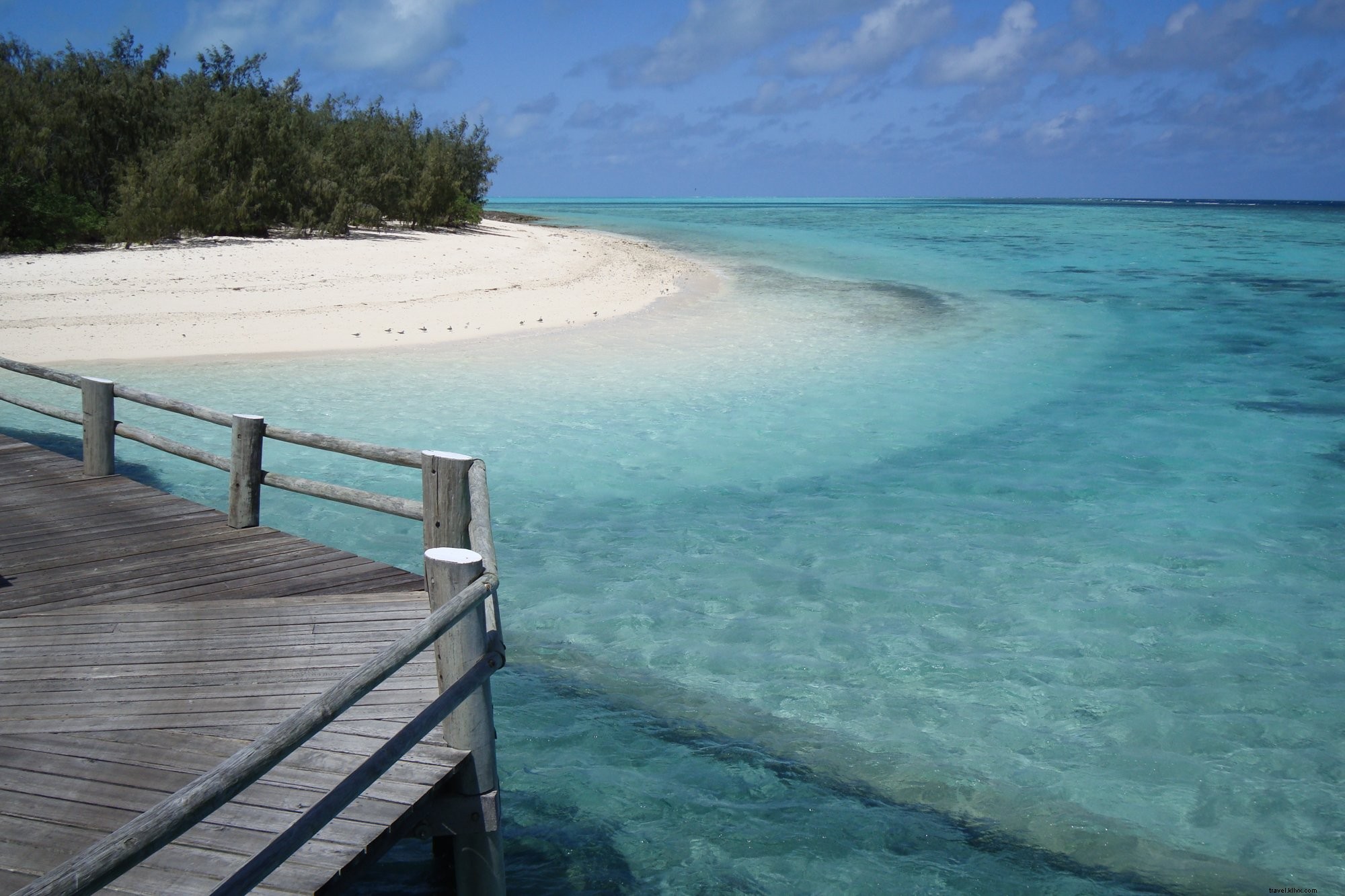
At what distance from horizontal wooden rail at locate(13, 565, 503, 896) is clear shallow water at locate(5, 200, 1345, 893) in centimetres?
189

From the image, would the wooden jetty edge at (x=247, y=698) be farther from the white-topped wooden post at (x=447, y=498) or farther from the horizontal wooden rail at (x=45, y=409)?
the horizontal wooden rail at (x=45, y=409)

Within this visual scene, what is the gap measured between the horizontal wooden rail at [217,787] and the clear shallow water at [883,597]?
74.5 inches

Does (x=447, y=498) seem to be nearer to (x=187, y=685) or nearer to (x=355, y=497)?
(x=355, y=497)

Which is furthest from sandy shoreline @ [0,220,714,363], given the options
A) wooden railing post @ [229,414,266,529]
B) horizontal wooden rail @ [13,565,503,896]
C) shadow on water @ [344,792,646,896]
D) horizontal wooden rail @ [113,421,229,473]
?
horizontal wooden rail @ [13,565,503,896]

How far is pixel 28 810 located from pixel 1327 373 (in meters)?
19.6

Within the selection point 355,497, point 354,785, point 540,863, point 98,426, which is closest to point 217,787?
point 354,785

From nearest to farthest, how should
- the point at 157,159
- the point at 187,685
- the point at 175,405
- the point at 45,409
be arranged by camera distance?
the point at 187,685 → the point at 175,405 → the point at 45,409 → the point at 157,159

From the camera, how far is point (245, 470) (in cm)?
612

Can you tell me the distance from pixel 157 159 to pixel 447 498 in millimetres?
26159

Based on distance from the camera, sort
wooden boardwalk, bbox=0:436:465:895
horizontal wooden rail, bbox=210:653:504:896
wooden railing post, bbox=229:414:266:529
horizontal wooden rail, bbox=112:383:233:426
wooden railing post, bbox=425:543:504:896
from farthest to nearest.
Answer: horizontal wooden rail, bbox=112:383:233:426
wooden railing post, bbox=229:414:266:529
wooden railing post, bbox=425:543:504:896
wooden boardwalk, bbox=0:436:465:895
horizontal wooden rail, bbox=210:653:504:896

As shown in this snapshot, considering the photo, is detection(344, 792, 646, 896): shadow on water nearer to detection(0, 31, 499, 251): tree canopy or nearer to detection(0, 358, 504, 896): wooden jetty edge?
detection(0, 358, 504, 896): wooden jetty edge

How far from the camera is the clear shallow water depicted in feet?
16.2

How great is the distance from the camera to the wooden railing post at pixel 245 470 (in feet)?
19.9

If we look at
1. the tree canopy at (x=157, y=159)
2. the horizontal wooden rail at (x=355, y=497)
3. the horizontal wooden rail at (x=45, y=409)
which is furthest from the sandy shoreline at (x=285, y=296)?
the horizontal wooden rail at (x=355, y=497)
